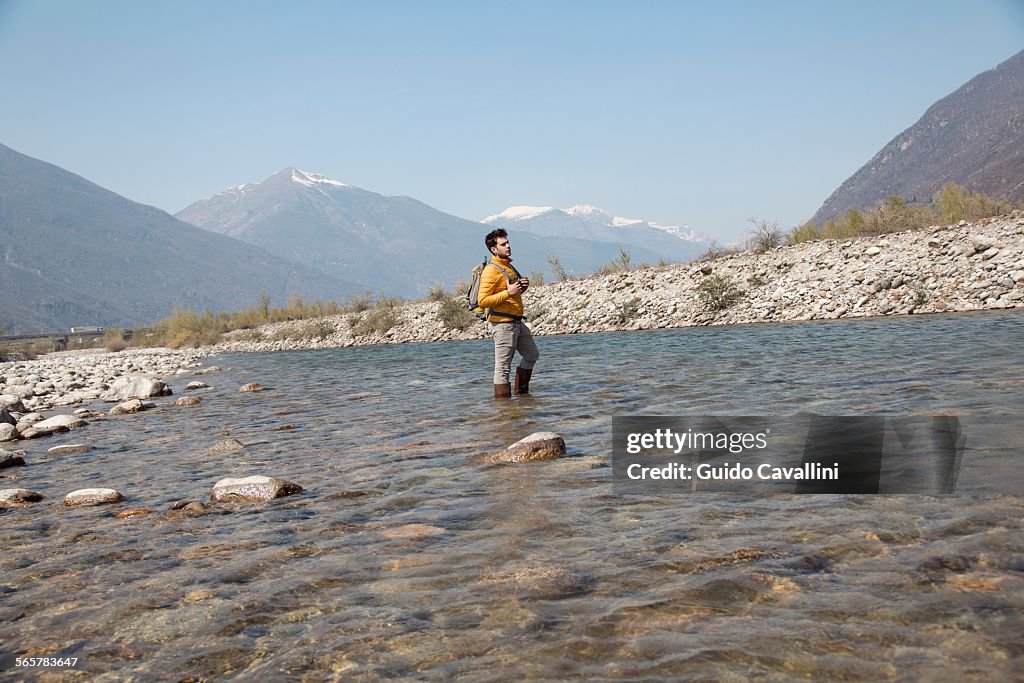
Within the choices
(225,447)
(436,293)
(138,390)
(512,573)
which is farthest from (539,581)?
(436,293)

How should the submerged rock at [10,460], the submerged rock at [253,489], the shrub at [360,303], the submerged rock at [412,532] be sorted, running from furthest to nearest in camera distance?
the shrub at [360,303]
the submerged rock at [10,460]
the submerged rock at [253,489]
the submerged rock at [412,532]

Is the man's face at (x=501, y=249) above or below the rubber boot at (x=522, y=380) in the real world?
above

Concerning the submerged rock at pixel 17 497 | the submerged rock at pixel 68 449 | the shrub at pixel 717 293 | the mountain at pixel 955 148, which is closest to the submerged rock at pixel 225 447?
the submerged rock at pixel 68 449

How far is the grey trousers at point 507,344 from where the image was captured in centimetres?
999

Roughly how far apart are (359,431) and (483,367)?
8793mm

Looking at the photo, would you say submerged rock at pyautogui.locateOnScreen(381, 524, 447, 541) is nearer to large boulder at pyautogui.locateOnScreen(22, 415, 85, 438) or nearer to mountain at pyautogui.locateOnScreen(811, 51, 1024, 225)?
large boulder at pyautogui.locateOnScreen(22, 415, 85, 438)

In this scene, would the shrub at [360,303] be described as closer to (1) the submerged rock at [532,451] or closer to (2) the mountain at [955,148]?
(1) the submerged rock at [532,451]

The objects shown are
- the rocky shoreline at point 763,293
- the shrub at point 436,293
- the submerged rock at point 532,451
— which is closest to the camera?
the submerged rock at point 532,451

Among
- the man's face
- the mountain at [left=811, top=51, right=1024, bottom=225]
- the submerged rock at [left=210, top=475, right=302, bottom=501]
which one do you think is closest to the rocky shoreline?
the submerged rock at [left=210, top=475, right=302, bottom=501]

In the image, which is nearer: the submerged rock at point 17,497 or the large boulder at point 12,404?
the submerged rock at point 17,497

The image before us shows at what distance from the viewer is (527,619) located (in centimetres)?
288

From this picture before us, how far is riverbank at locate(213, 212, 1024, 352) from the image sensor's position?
2011cm

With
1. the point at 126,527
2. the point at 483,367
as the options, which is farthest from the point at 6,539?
the point at 483,367

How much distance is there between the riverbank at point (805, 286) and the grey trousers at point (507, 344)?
14291 mm
